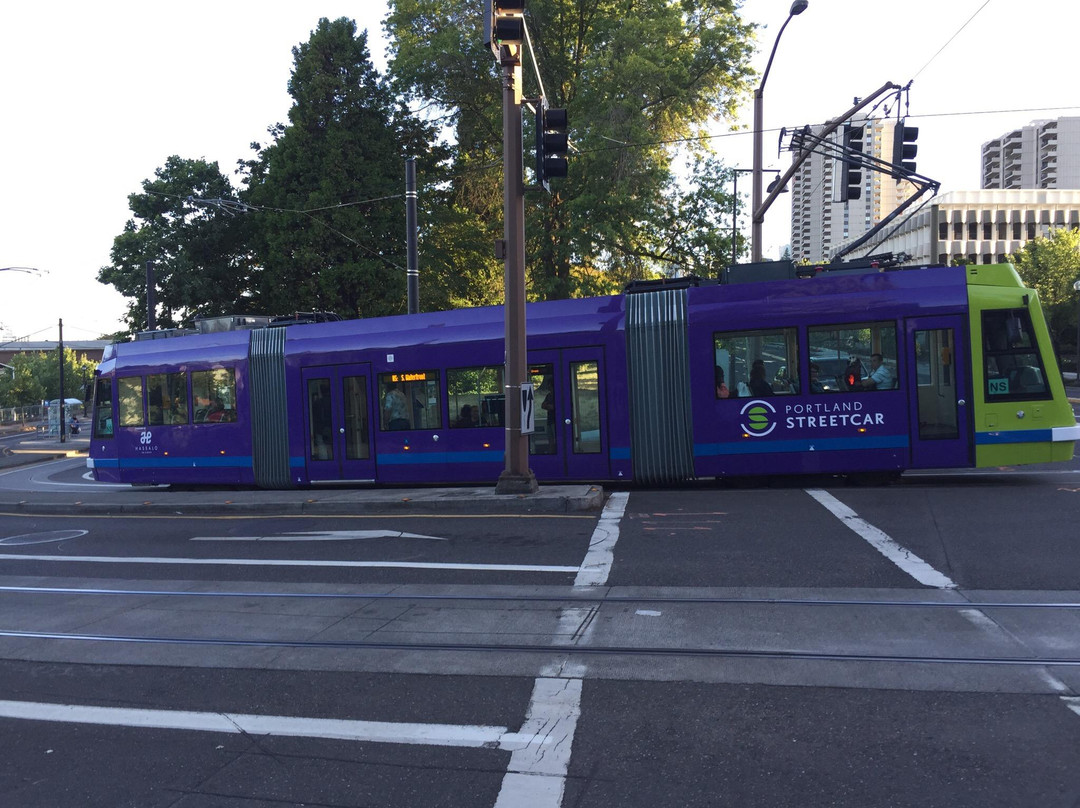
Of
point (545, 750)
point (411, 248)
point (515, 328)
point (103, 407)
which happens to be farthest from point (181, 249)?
point (545, 750)

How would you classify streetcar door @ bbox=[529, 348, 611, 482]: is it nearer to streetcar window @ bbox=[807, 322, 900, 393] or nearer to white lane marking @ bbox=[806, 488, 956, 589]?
streetcar window @ bbox=[807, 322, 900, 393]

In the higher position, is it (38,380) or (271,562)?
(38,380)

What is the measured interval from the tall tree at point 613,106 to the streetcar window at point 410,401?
455 inches

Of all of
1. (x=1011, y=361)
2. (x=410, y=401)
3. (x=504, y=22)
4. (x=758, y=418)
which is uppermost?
(x=504, y=22)

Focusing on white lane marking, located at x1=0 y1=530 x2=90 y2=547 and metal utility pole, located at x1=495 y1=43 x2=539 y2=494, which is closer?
white lane marking, located at x1=0 y1=530 x2=90 y2=547

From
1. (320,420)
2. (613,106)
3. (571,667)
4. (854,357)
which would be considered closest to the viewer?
(571,667)

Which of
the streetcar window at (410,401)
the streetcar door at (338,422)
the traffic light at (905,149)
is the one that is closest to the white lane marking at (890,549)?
the traffic light at (905,149)

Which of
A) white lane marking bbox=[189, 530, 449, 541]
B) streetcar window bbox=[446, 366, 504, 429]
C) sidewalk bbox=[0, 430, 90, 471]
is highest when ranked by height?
streetcar window bbox=[446, 366, 504, 429]

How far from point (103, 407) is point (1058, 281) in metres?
61.5

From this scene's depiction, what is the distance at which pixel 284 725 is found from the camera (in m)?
5.19

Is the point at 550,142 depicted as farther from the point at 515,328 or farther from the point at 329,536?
the point at 329,536

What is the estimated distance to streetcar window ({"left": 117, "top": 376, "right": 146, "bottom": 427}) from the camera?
18672mm

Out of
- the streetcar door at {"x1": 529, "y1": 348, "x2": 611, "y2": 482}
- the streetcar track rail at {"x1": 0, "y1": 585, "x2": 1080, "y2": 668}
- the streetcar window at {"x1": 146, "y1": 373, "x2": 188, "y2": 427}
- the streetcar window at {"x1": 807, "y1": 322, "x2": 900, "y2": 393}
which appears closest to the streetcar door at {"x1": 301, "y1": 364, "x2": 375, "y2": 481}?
the streetcar window at {"x1": 146, "y1": 373, "x2": 188, "y2": 427}

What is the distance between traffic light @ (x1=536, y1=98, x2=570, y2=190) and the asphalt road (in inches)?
187
